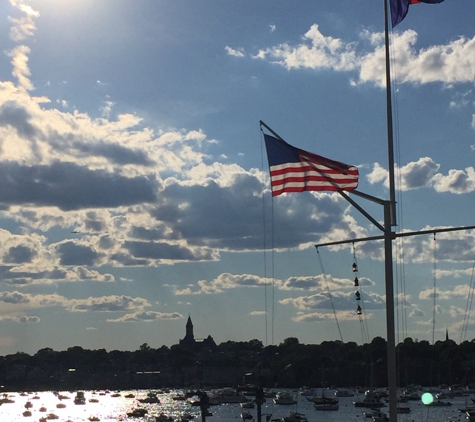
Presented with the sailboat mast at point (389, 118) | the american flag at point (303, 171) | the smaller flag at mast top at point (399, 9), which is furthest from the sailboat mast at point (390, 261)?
the american flag at point (303, 171)

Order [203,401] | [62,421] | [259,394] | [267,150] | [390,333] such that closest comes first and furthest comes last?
1. [390,333]
2. [267,150]
3. [203,401]
4. [259,394]
5. [62,421]

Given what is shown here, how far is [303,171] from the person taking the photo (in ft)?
99.6

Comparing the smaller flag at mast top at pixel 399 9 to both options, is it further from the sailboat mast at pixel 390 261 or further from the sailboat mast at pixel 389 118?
the sailboat mast at pixel 390 261

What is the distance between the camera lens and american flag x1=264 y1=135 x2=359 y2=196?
96.9 feet

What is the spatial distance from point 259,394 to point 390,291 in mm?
30101

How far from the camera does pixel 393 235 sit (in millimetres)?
29344

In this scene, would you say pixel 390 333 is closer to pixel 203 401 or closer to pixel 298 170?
pixel 298 170

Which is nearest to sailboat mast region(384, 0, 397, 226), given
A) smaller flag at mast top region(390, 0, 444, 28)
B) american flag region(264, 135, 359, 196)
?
smaller flag at mast top region(390, 0, 444, 28)

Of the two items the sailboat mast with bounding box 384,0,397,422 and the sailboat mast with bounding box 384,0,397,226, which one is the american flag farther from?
the sailboat mast with bounding box 384,0,397,422

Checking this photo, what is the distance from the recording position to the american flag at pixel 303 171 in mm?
29547

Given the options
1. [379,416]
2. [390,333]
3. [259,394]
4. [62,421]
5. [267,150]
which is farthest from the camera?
[62,421]

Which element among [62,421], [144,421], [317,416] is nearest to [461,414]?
[317,416]

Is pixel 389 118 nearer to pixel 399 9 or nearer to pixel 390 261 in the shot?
pixel 399 9

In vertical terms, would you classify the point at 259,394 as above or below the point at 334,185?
below
